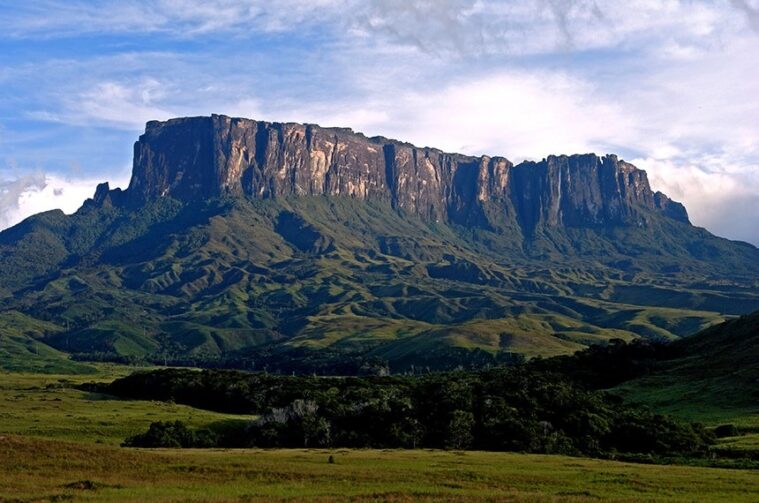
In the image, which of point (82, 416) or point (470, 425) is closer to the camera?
point (470, 425)

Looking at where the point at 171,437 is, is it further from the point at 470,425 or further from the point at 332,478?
the point at 332,478

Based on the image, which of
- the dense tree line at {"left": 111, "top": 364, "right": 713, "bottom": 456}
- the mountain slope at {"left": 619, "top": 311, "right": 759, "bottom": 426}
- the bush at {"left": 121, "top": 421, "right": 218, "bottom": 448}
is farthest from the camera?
the mountain slope at {"left": 619, "top": 311, "right": 759, "bottom": 426}

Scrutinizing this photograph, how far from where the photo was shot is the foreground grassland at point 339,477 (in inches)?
2109

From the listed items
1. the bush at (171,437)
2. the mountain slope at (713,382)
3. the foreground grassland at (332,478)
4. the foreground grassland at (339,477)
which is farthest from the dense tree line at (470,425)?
the foreground grassland at (332,478)

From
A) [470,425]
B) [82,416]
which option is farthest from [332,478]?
[82,416]

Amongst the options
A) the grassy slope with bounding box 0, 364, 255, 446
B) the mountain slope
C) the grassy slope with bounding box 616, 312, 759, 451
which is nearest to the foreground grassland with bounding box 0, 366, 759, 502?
the grassy slope with bounding box 0, 364, 255, 446

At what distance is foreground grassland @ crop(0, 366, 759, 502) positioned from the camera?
53.6m

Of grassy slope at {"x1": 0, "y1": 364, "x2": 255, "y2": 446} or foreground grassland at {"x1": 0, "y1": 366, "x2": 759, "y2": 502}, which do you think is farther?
grassy slope at {"x1": 0, "y1": 364, "x2": 255, "y2": 446}

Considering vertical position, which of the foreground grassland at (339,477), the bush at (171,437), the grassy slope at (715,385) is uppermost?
the grassy slope at (715,385)

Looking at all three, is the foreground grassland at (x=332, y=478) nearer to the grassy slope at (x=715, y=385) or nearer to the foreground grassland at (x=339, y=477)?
the foreground grassland at (x=339, y=477)

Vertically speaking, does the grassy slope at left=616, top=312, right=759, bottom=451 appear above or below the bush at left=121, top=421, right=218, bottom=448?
above

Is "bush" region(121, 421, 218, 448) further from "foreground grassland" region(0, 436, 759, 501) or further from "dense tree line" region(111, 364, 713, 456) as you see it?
"foreground grassland" region(0, 436, 759, 501)

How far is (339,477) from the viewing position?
203 feet

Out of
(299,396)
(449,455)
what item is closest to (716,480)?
(449,455)
